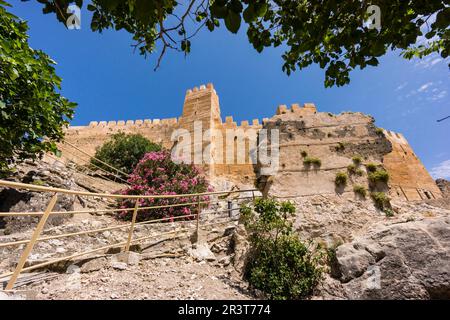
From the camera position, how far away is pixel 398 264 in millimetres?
4219

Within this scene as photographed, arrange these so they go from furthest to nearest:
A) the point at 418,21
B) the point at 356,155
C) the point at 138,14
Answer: the point at 356,155, the point at 418,21, the point at 138,14

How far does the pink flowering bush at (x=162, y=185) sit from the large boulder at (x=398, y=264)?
4.92 metres

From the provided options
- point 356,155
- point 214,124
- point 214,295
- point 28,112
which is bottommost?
point 214,295

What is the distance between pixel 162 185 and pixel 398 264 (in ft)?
23.9

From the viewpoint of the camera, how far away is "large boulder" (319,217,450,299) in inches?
A: 154

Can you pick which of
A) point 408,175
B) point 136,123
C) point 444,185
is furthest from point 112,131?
point 444,185

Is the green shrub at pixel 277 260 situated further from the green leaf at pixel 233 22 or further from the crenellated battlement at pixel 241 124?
the crenellated battlement at pixel 241 124

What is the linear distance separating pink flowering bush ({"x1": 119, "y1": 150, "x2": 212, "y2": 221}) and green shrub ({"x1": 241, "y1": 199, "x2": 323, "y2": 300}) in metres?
3.41

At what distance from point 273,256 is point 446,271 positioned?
115 inches

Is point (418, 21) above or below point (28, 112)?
below

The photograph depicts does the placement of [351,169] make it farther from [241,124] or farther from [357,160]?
[241,124]
